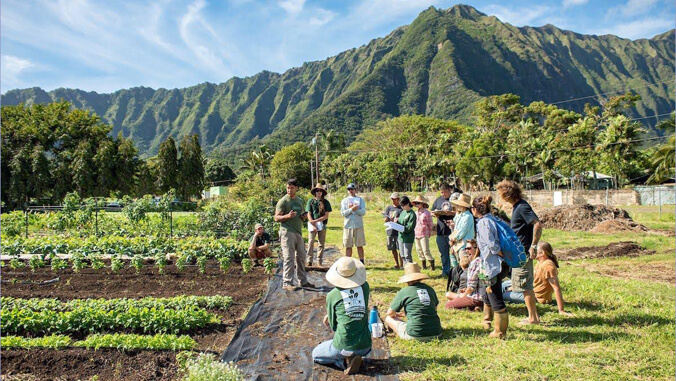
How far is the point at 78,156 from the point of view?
3075 centimetres

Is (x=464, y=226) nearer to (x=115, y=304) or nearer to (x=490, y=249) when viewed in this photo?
(x=490, y=249)

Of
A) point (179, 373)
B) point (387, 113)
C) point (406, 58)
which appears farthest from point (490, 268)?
point (406, 58)

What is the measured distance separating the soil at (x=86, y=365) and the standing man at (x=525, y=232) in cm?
411

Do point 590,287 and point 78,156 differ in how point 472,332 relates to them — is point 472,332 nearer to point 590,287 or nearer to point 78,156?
point 590,287

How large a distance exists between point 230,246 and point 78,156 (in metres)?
27.4

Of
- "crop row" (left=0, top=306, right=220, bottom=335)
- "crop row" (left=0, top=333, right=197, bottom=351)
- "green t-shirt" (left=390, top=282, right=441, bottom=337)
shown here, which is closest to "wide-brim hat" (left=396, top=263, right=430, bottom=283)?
"green t-shirt" (left=390, top=282, right=441, bottom=337)

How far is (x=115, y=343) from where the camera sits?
4.47 meters

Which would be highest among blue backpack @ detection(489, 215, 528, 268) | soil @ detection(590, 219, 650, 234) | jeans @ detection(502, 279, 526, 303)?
blue backpack @ detection(489, 215, 528, 268)

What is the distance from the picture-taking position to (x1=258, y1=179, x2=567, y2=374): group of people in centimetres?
395

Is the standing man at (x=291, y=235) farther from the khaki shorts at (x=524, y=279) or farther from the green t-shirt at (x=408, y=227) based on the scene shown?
the khaki shorts at (x=524, y=279)

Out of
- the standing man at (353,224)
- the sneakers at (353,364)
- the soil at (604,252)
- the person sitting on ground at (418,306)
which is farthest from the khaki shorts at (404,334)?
the soil at (604,252)

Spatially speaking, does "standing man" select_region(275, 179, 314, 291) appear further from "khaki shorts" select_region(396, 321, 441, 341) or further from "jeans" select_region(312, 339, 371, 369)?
"jeans" select_region(312, 339, 371, 369)

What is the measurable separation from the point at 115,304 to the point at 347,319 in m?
3.78

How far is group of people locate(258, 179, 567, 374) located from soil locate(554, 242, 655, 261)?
503 centimetres
